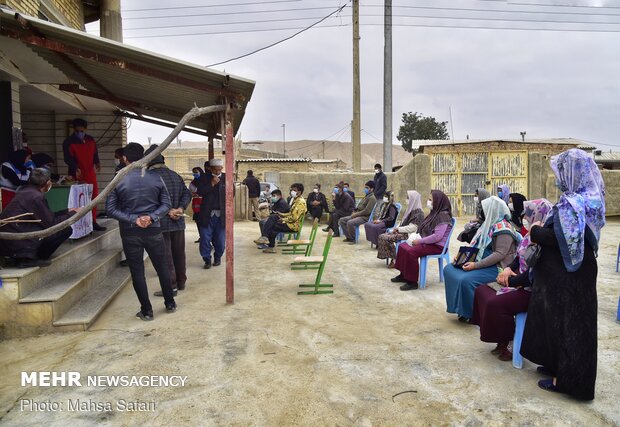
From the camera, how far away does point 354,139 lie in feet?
56.9

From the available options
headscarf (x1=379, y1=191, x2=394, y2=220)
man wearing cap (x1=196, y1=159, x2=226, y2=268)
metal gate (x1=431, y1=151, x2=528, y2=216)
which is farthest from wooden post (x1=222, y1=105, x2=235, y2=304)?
metal gate (x1=431, y1=151, x2=528, y2=216)

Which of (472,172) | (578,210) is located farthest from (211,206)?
(472,172)

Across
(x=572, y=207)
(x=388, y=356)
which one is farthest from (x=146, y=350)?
(x=572, y=207)

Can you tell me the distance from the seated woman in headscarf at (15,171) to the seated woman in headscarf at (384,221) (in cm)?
A: 583

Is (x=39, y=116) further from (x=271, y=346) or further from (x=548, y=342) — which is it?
(x=548, y=342)

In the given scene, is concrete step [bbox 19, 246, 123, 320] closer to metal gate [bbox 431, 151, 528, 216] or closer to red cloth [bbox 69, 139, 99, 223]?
red cloth [bbox 69, 139, 99, 223]

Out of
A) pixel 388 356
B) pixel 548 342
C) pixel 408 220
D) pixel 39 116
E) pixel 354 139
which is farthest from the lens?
pixel 354 139

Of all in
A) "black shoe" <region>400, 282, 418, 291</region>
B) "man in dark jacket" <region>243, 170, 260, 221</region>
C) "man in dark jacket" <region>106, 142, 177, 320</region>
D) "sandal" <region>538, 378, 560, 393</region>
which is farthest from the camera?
"man in dark jacket" <region>243, 170, 260, 221</region>

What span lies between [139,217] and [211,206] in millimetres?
2826

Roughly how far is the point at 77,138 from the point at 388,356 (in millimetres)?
6142

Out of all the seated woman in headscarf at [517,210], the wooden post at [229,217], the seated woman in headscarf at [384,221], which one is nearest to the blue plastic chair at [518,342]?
the seated woman in headscarf at [517,210]

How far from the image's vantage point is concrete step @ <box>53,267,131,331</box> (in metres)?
4.34

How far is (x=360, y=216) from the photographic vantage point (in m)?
10.2

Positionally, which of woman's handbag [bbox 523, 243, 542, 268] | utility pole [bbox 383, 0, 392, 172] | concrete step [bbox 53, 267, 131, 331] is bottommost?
concrete step [bbox 53, 267, 131, 331]
